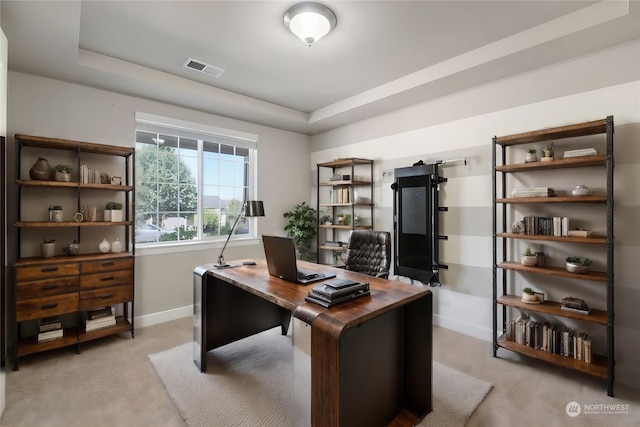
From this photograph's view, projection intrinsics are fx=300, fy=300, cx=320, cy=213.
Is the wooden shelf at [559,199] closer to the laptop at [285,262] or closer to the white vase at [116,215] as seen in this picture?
the laptop at [285,262]

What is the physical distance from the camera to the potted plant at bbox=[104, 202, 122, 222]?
3.10 meters

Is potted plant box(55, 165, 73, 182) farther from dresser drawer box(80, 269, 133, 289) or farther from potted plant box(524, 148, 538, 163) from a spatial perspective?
potted plant box(524, 148, 538, 163)

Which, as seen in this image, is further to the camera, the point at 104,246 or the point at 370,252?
the point at 370,252

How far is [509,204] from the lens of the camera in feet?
9.72

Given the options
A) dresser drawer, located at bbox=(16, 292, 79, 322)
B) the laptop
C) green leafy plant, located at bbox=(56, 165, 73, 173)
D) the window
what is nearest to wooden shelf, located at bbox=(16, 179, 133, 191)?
green leafy plant, located at bbox=(56, 165, 73, 173)

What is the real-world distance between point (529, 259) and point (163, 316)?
12.8ft

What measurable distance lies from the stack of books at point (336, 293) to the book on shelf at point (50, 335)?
2594 mm

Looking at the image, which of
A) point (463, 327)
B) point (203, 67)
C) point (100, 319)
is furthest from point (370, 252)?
point (100, 319)

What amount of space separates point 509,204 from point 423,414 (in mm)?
2103

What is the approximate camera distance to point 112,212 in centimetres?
310

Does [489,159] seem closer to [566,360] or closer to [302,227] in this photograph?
[566,360]

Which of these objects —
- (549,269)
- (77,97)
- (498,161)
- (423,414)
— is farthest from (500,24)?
(77,97)

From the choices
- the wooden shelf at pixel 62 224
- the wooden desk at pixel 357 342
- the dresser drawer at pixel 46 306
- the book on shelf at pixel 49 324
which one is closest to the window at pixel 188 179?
the wooden shelf at pixel 62 224

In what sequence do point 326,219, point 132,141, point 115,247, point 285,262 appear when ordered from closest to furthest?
point 285,262
point 115,247
point 132,141
point 326,219
